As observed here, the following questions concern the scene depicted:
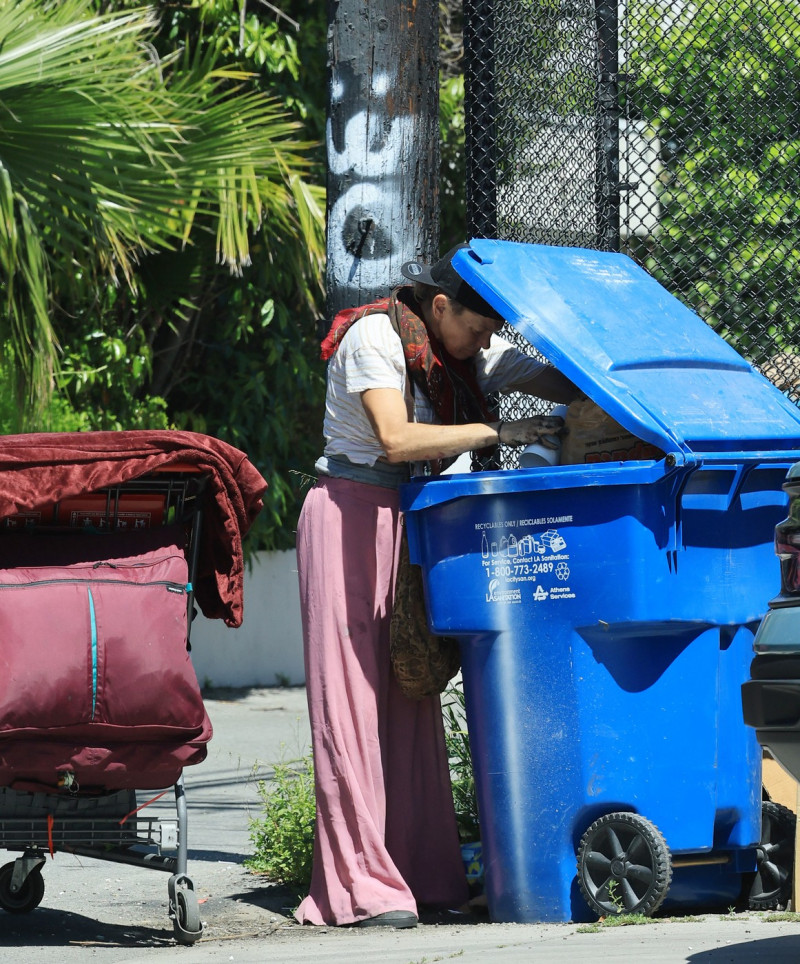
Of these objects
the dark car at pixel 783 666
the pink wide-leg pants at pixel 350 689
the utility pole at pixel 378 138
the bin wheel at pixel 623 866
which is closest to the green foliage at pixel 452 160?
the utility pole at pixel 378 138

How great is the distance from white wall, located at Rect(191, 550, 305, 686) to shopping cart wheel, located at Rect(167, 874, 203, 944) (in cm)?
671

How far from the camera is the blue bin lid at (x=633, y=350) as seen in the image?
396 cm

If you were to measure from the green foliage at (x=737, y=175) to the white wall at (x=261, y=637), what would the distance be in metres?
5.16

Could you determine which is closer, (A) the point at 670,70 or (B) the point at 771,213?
(B) the point at 771,213

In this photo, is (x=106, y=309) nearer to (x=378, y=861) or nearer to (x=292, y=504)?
(x=292, y=504)

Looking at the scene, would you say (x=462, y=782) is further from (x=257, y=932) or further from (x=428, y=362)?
(x=428, y=362)

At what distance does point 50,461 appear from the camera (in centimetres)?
409

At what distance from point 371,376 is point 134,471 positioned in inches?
28.2

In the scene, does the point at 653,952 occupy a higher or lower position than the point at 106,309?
lower

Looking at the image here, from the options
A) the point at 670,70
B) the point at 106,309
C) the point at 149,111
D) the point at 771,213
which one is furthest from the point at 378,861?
the point at 106,309

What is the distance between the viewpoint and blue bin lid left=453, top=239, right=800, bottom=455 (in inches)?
156

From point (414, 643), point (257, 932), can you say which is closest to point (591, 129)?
point (414, 643)

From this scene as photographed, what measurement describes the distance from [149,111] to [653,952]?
217 inches

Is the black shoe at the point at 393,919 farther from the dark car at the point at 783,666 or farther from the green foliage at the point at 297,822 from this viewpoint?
the dark car at the point at 783,666
